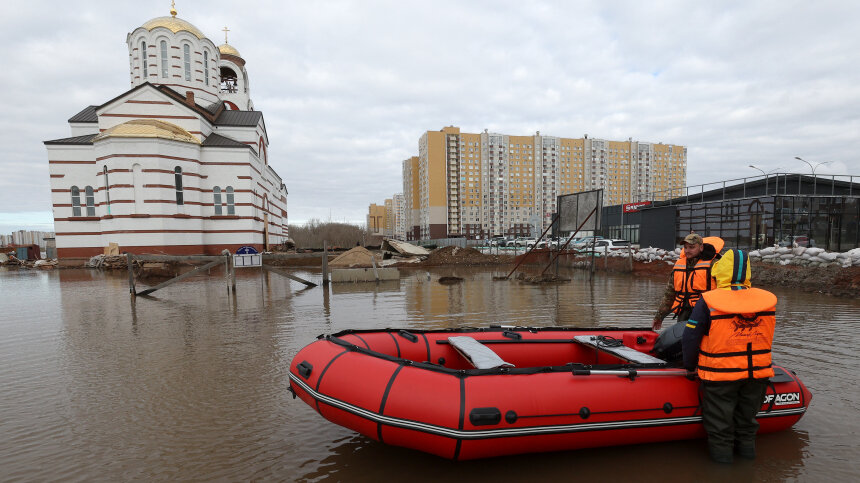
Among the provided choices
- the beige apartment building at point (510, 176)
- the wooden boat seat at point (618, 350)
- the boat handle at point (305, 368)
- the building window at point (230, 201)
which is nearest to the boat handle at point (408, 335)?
the boat handle at point (305, 368)

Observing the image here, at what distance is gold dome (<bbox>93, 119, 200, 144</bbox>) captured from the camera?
21.6m

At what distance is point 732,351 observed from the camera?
309cm

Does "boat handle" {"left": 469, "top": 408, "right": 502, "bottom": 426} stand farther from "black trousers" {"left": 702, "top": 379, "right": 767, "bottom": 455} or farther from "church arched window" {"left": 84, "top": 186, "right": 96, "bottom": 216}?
"church arched window" {"left": 84, "top": 186, "right": 96, "bottom": 216}

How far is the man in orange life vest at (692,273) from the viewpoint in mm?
3926

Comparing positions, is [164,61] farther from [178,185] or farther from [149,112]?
[178,185]

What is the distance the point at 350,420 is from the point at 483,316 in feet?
19.3

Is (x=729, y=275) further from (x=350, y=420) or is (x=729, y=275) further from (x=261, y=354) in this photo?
(x=261, y=354)

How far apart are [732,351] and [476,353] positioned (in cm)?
212

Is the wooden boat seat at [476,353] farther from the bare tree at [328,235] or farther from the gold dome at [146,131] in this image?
the bare tree at [328,235]

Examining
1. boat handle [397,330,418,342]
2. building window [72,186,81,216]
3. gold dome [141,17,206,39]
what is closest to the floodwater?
boat handle [397,330,418,342]

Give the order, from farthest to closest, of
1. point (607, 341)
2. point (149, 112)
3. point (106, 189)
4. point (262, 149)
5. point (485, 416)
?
point (262, 149) < point (149, 112) < point (106, 189) < point (607, 341) < point (485, 416)

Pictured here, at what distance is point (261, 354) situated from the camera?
6164 millimetres

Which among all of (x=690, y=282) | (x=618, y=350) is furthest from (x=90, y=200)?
(x=690, y=282)

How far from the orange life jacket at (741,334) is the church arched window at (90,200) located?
30.7 m
